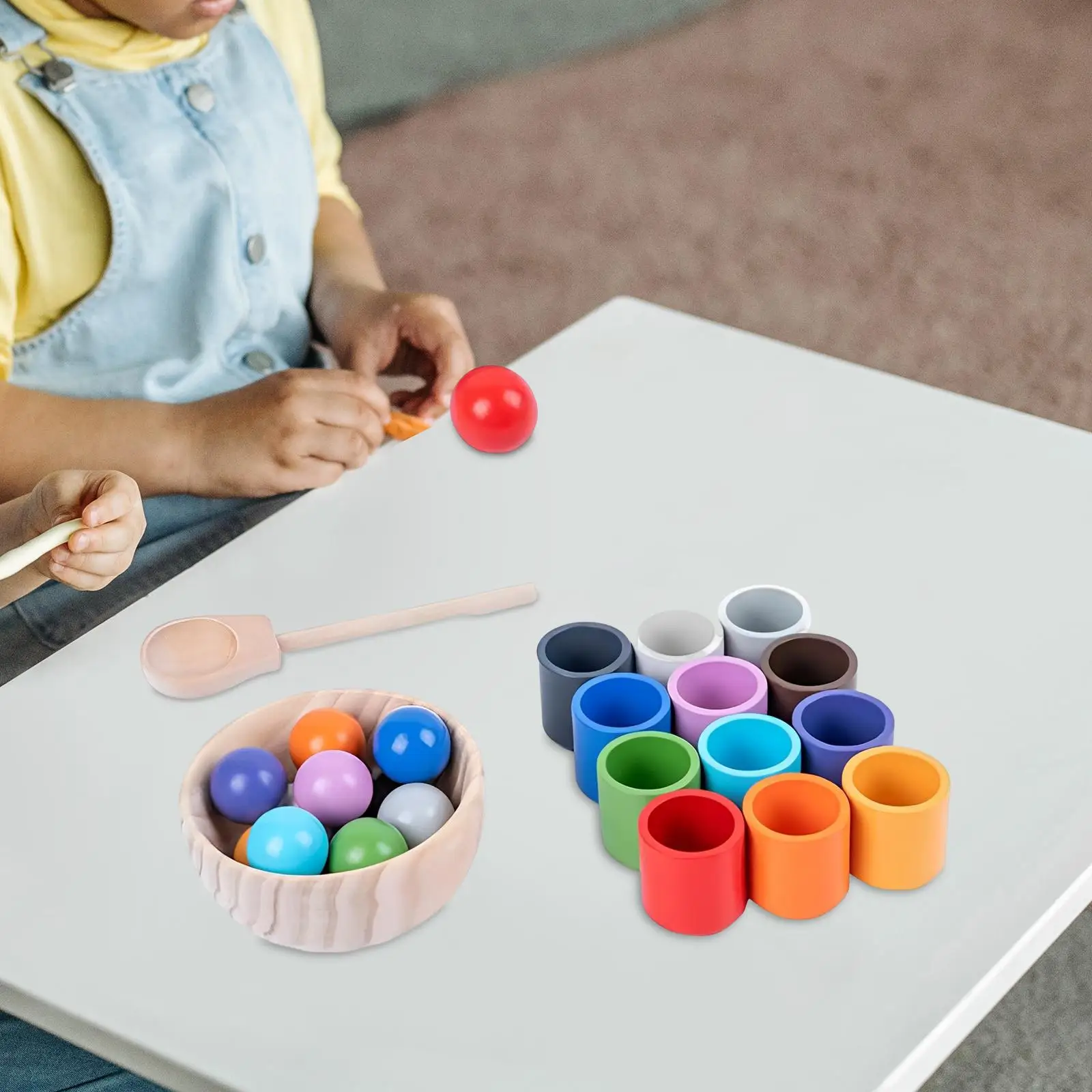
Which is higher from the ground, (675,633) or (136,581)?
(675,633)

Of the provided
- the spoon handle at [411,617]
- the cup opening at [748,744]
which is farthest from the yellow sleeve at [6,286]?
the cup opening at [748,744]

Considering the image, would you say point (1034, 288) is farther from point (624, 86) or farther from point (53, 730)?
point (53, 730)

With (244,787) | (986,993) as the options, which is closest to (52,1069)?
(244,787)

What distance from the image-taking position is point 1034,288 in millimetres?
1941

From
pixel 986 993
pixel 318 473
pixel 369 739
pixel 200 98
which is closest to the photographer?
pixel 986 993

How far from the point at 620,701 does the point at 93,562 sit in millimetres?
282

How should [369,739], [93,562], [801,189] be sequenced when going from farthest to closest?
[801,189], [93,562], [369,739]

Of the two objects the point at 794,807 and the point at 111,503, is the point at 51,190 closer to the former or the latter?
the point at 111,503

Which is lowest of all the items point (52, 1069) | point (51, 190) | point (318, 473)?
point (52, 1069)

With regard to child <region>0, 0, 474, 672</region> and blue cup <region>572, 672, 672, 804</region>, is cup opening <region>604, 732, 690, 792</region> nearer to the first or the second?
blue cup <region>572, 672, 672, 804</region>

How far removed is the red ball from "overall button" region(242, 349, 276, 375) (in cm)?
22

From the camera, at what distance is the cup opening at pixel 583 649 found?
0.66 m

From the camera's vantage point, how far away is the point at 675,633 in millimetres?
674

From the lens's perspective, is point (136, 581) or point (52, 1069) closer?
point (52, 1069)
